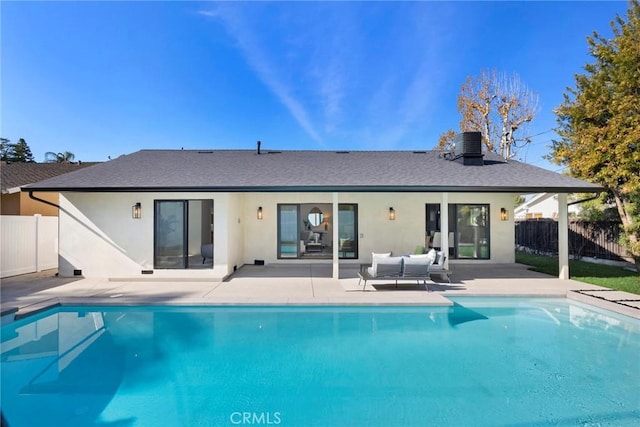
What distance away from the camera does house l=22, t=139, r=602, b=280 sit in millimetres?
9742

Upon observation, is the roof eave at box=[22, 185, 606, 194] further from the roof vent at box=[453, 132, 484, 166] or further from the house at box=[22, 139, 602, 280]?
the roof vent at box=[453, 132, 484, 166]

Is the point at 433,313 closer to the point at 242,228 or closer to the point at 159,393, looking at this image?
the point at 159,393

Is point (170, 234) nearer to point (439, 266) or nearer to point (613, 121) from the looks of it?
point (439, 266)

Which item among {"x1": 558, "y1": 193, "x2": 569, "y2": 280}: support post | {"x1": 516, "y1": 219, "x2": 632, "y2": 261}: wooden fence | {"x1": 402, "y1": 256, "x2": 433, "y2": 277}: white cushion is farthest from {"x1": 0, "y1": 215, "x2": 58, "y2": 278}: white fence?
{"x1": 516, "y1": 219, "x2": 632, "y2": 261}: wooden fence

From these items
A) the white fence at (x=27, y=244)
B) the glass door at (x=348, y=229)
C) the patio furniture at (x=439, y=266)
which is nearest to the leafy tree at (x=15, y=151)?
the white fence at (x=27, y=244)

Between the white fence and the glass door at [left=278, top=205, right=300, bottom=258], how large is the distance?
853 cm

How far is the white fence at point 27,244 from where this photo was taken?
1048cm

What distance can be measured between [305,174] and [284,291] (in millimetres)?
4073

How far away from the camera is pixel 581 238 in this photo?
48.4 feet

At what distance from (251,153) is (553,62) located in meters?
16.6

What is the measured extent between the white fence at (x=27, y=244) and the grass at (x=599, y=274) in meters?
17.8

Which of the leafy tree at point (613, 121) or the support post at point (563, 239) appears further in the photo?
the leafy tree at point (613, 121)

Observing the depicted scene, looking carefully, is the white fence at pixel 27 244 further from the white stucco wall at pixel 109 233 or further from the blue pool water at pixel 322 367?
the blue pool water at pixel 322 367

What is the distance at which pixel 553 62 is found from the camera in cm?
1736
